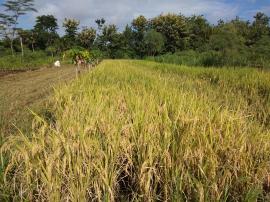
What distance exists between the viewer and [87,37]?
5575cm

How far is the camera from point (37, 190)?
7.26 ft

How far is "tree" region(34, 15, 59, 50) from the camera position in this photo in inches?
2128

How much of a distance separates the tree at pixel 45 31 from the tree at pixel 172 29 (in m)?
16.4

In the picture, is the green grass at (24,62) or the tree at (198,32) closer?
the green grass at (24,62)

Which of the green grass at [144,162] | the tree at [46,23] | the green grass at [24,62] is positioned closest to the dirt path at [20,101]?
the green grass at [144,162]

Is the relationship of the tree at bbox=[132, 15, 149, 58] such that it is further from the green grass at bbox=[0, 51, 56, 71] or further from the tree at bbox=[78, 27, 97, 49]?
the green grass at bbox=[0, 51, 56, 71]

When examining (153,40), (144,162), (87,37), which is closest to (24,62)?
(153,40)

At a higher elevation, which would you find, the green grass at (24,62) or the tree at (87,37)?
the tree at (87,37)

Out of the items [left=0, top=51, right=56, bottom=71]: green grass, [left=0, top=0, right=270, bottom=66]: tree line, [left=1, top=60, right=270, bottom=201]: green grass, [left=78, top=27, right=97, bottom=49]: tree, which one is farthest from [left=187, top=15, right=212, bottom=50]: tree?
[left=1, top=60, right=270, bottom=201]: green grass

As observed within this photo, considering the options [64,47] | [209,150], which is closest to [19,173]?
[209,150]

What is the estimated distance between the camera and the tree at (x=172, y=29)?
52597 millimetres

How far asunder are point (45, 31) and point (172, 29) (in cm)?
2047

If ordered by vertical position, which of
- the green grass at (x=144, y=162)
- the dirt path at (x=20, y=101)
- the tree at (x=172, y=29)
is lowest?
the dirt path at (x=20, y=101)

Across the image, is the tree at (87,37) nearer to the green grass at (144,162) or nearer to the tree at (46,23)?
the tree at (46,23)
